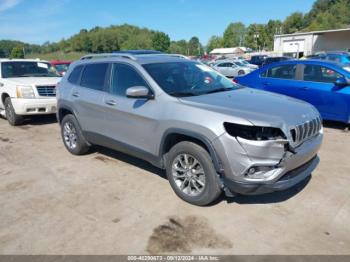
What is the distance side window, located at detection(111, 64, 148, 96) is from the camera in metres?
4.51

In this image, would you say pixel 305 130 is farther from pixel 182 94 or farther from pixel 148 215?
pixel 148 215

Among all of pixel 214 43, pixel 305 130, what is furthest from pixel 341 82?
pixel 214 43

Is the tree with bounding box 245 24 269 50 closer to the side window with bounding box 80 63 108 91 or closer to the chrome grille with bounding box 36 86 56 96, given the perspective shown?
the chrome grille with bounding box 36 86 56 96

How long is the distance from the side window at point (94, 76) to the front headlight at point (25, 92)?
340 centimetres

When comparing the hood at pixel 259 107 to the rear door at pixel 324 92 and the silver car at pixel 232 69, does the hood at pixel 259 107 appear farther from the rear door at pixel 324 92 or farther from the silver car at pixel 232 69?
the silver car at pixel 232 69

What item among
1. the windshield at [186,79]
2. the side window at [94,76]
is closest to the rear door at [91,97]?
the side window at [94,76]

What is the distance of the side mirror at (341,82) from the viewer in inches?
268

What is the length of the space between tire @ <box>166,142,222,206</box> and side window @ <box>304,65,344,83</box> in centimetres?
483

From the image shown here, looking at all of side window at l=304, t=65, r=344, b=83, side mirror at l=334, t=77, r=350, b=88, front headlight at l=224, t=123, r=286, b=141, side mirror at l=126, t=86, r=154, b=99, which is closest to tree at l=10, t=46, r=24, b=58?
side window at l=304, t=65, r=344, b=83

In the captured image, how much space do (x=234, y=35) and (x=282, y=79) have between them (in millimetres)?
150373

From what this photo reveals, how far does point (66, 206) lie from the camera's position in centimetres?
410

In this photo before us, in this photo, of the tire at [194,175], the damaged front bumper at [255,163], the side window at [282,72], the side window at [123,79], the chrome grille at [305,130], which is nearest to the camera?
the damaged front bumper at [255,163]

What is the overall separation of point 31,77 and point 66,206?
6.25m

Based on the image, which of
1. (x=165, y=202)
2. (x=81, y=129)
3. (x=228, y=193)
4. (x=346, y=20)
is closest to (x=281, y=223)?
(x=228, y=193)
